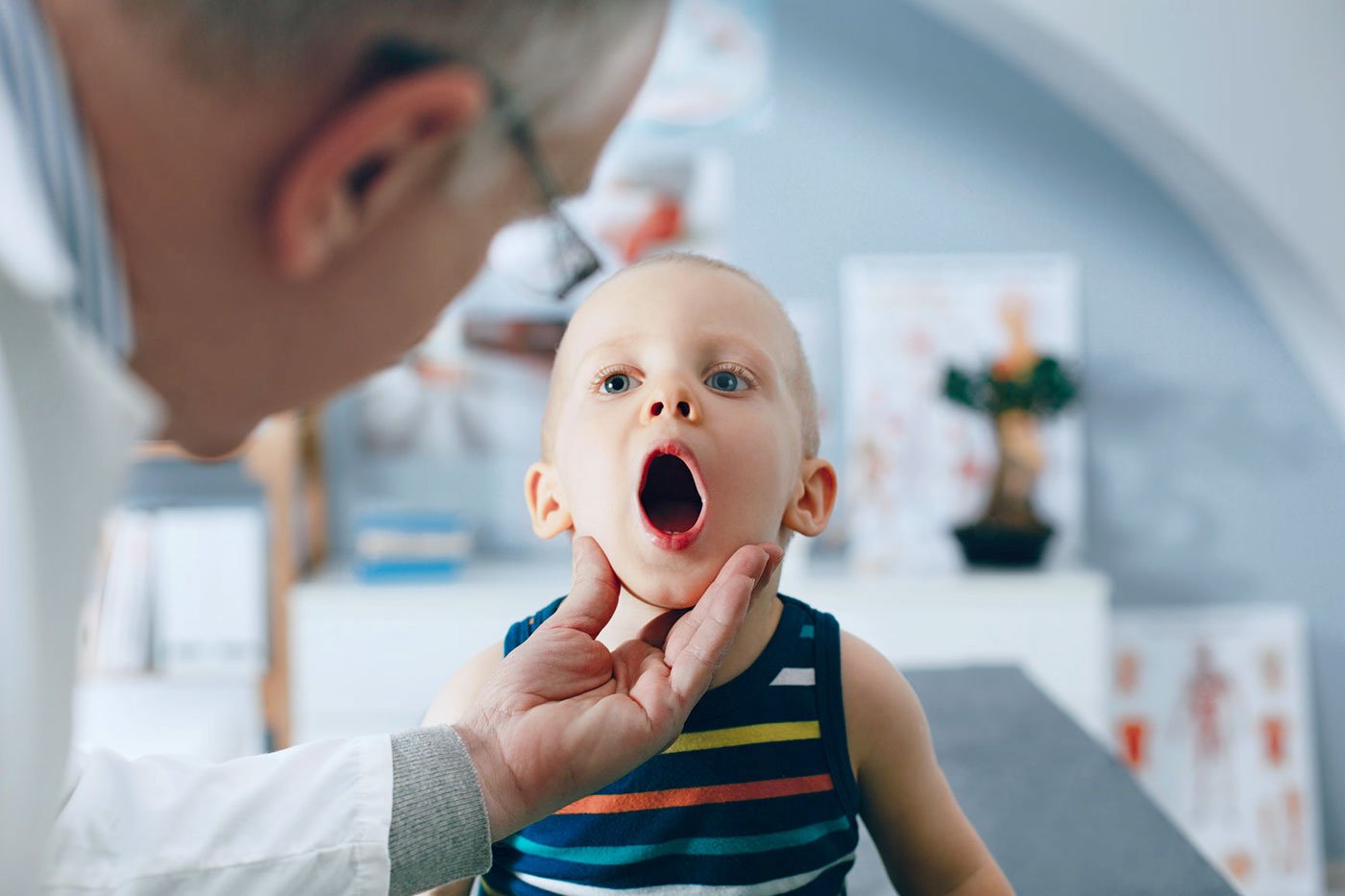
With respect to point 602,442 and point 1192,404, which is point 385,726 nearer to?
point 602,442

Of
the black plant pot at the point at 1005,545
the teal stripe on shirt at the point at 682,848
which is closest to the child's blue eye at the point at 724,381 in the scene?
the teal stripe on shirt at the point at 682,848

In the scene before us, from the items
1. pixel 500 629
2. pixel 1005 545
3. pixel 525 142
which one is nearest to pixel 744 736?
pixel 525 142

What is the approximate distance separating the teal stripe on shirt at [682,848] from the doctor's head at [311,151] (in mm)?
426

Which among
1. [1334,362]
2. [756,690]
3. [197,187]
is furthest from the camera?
[1334,362]

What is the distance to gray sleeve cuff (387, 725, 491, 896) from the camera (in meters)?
0.70

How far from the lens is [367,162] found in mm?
467

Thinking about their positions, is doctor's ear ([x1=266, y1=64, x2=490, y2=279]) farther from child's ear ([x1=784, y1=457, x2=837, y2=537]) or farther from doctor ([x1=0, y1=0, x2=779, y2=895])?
child's ear ([x1=784, y1=457, x2=837, y2=537])

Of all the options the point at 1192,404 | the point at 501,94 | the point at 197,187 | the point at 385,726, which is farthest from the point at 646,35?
the point at 1192,404

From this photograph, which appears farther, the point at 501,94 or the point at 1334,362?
the point at 1334,362

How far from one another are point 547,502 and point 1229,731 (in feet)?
7.91

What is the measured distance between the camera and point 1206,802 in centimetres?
269

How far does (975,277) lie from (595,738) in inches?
86.1

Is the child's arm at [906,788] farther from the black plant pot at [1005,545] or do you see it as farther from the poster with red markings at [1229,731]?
the poster with red markings at [1229,731]

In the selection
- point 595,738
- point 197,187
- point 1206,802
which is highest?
point 197,187
